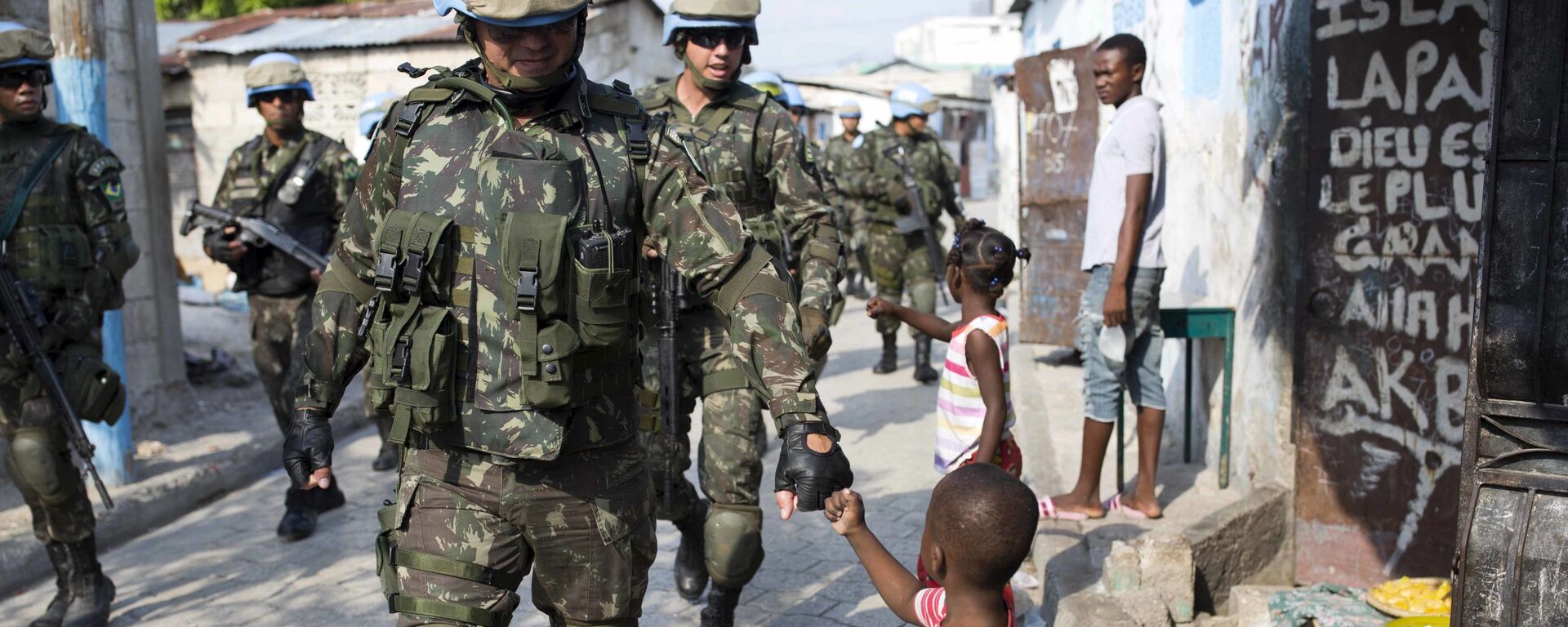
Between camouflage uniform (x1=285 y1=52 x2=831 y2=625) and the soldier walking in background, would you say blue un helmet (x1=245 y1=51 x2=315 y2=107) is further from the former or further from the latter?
camouflage uniform (x1=285 y1=52 x2=831 y2=625)

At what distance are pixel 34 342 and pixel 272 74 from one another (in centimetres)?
177

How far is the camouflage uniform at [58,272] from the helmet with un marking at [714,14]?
223 cm

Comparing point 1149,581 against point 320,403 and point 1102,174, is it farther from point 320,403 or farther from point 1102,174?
point 320,403

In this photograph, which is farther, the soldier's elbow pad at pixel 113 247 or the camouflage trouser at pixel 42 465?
the soldier's elbow pad at pixel 113 247

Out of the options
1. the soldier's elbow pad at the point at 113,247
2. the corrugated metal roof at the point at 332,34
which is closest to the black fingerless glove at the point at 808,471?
the soldier's elbow pad at the point at 113,247

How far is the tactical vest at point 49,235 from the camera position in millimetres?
4613

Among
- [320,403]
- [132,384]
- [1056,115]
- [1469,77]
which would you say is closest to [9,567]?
[132,384]

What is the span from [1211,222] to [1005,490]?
3449 mm

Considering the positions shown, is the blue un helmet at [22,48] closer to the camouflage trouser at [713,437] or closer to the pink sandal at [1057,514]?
the camouflage trouser at [713,437]

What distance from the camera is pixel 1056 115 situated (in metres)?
8.20

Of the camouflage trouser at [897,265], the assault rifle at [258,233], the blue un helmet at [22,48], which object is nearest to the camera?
the blue un helmet at [22,48]

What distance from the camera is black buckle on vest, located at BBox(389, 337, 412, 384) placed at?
2621mm

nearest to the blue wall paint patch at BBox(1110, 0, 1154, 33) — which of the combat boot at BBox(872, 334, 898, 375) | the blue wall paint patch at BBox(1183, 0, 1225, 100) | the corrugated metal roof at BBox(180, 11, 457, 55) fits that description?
the blue wall paint patch at BBox(1183, 0, 1225, 100)

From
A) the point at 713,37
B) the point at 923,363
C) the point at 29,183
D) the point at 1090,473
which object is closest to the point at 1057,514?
the point at 1090,473
